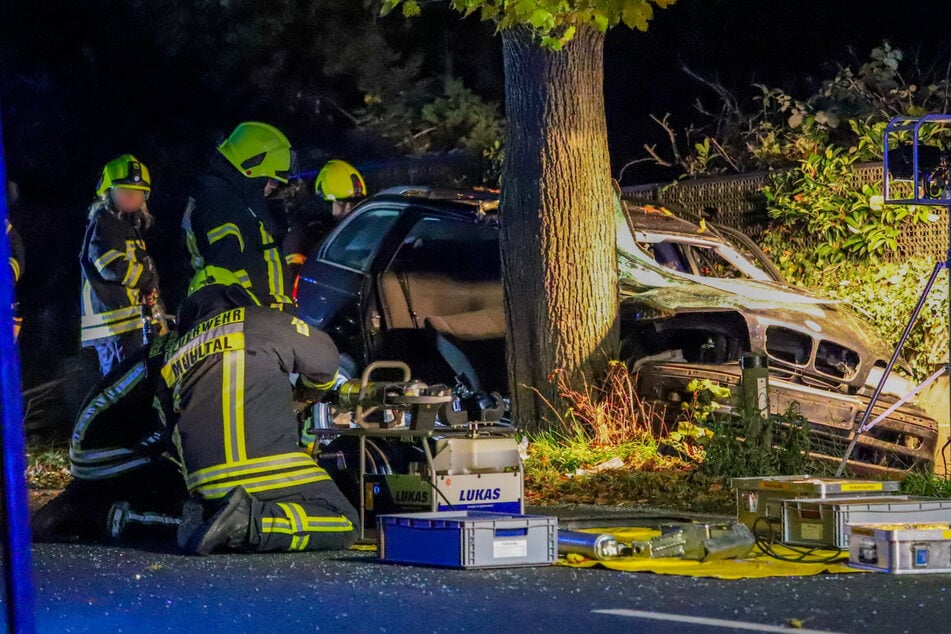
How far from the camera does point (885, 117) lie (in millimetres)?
14008

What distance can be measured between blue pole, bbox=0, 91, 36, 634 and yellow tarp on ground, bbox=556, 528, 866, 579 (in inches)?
128

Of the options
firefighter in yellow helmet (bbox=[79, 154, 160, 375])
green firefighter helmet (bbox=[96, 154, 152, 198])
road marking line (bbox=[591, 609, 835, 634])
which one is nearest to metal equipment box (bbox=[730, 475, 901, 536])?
road marking line (bbox=[591, 609, 835, 634])

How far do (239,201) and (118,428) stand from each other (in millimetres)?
1348

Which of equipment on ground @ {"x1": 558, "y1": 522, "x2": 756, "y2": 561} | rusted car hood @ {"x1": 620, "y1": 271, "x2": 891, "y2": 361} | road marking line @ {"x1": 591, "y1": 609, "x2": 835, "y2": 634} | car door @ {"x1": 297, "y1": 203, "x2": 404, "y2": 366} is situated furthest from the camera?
car door @ {"x1": 297, "y1": 203, "x2": 404, "y2": 366}

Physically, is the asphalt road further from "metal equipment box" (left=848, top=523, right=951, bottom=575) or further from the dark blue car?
the dark blue car

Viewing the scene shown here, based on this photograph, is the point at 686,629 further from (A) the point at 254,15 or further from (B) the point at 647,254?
(A) the point at 254,15

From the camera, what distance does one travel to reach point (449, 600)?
6250mm

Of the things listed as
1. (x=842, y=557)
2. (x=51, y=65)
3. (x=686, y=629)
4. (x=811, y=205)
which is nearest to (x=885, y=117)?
(x=811, y=205)

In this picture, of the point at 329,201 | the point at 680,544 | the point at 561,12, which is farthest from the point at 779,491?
the point at 329,201

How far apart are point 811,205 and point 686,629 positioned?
27.4ft

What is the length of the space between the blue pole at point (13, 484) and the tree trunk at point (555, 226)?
7634 mm

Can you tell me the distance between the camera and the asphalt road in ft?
18.7

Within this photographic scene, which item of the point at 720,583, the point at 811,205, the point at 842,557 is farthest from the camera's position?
the point at 811,205

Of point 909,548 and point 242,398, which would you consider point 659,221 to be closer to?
point 242,398
